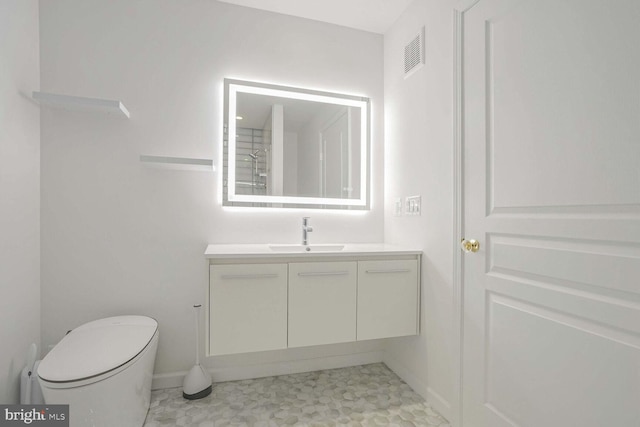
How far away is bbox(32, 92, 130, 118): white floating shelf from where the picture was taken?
5.35 ft

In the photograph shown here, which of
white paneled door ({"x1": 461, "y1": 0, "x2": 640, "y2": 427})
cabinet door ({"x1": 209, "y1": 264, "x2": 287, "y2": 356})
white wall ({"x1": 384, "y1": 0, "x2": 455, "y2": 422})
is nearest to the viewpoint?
white paneled door ({"x1": 461, "y1": 0, "x2": 640, "y2": 427})

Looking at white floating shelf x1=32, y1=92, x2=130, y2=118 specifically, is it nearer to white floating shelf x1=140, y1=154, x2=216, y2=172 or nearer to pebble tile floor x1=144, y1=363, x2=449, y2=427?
white floating shelf x1=140, y1=154, x2=216, y2=172

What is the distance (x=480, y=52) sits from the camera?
148 centimetres

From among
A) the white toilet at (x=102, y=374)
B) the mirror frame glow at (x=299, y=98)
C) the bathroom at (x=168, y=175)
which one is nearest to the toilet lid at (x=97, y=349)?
the white toilet at (x=102, y=374)

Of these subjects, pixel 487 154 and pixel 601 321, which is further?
pixel 487 154

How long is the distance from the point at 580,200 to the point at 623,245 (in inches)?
7.3

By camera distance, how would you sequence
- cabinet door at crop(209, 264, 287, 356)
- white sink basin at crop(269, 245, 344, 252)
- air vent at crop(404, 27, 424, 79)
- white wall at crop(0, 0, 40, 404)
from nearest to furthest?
1. white wall at crop(0, 0, 40, 404)
2. cabinet door at crop(209, 264, 287, 356)
3. air vent at crop(404, 27, 424, 79)
4. white sink basin at crop(269, 245, 344, 252)

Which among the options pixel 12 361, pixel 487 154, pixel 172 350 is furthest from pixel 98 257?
pixel 487 154

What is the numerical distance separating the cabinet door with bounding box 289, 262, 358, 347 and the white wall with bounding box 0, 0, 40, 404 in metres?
1.32

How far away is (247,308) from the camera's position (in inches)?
64.8

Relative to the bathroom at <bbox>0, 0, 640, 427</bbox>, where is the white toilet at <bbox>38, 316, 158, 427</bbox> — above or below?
below

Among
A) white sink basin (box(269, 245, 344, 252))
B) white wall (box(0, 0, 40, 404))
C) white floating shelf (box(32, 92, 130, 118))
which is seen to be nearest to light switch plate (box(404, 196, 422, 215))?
white sink basin (box(269, 245, 344, 252))

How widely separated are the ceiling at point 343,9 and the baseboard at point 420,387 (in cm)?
242

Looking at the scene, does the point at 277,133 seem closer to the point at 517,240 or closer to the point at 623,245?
the point at 517,240
